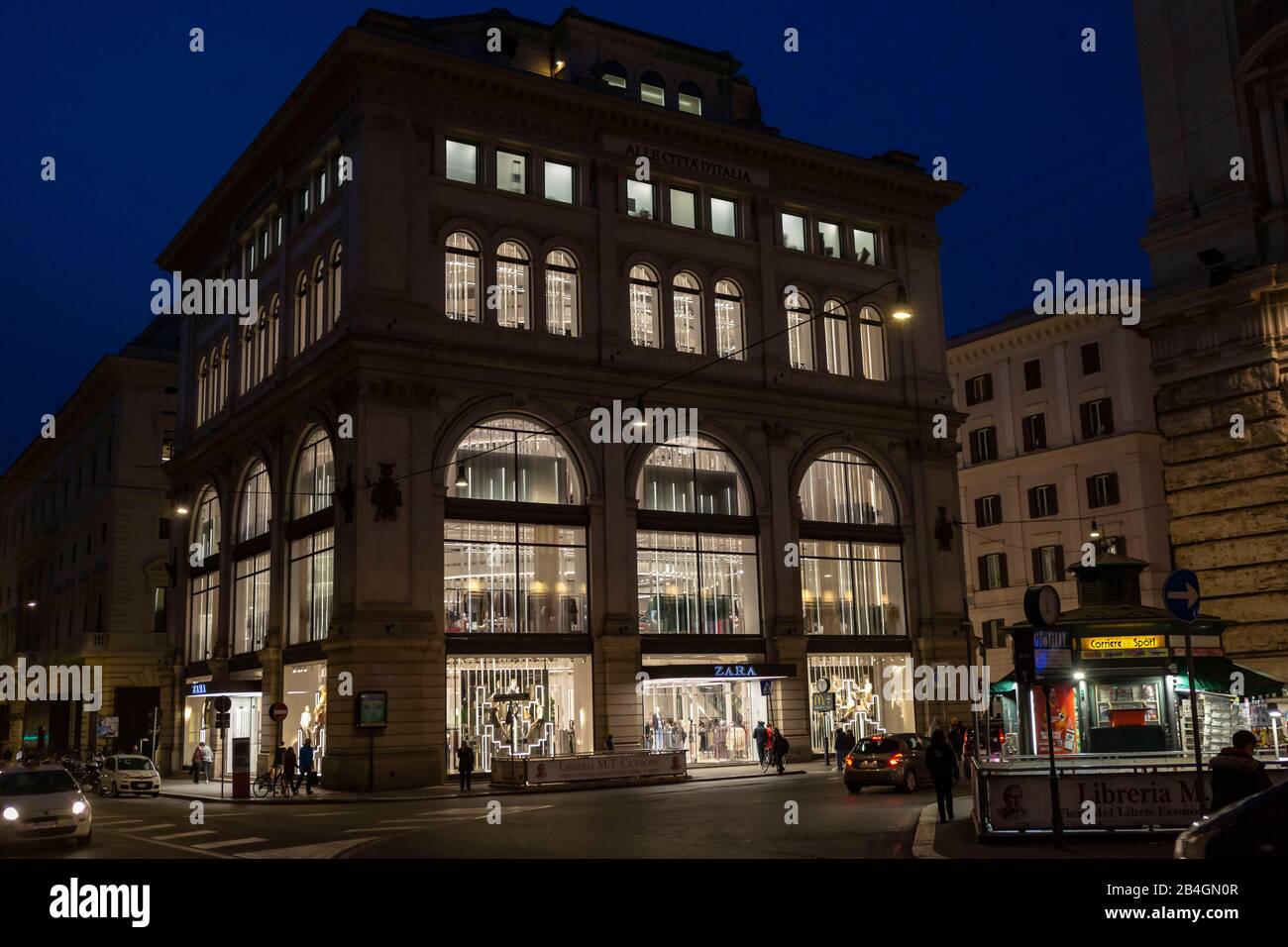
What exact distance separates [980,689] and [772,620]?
10418 mm

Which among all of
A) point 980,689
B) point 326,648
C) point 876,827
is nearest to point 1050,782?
point 876,827

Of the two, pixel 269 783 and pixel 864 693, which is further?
pixel 864 693

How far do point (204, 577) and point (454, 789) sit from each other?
22313 mm

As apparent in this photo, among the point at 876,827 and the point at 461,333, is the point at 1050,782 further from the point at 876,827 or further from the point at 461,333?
the point at 461,333

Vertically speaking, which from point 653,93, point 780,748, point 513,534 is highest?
point 653,93

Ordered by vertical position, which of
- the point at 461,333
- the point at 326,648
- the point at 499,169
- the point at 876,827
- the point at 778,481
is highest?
the point at 499,169

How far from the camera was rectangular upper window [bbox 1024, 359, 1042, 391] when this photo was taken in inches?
2549

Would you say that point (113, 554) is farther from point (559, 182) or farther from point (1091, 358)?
point (1091, 358)

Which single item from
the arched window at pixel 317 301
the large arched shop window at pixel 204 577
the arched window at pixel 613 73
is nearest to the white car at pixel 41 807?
the arched window at pixel 317 301

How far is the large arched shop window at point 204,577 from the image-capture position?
5322 centimetres

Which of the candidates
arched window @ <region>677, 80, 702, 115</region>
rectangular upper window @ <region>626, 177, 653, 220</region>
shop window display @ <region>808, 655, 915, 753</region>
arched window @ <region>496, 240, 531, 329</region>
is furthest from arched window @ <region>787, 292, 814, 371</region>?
A: shop window display @ <region>808, 655, 915, 753</region>

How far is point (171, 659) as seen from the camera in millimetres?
55781

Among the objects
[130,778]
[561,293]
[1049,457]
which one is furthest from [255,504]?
[1049,457]

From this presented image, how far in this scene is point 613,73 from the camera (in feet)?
162
